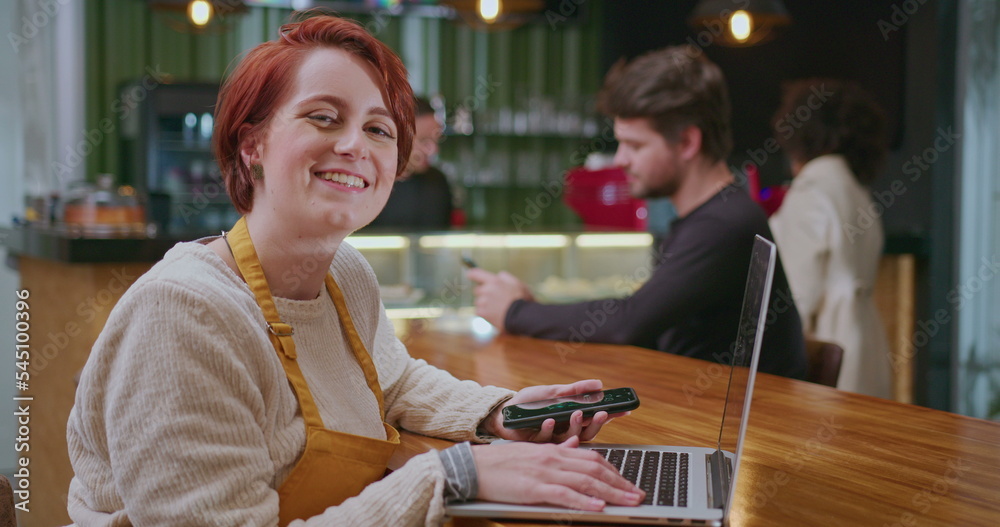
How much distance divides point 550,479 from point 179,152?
591cm

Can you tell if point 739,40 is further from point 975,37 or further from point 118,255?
point 118,255

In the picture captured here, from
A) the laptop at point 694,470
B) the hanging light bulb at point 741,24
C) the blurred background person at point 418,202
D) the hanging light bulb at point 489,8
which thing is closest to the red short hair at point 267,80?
the laptop at point 694,470

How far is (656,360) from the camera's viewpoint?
2154 mm

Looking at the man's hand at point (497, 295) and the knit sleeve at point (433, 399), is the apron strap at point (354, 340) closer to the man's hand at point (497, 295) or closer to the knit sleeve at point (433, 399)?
the knit sleeve at point (433, 399)

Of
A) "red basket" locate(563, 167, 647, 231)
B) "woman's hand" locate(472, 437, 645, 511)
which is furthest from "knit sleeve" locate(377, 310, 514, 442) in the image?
"red basket" locate(563, 167, 647, 231)

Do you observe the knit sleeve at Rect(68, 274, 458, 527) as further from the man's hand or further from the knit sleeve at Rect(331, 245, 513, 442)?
the man's hand

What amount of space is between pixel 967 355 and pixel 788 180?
1573 mm

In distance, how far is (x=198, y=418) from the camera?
929 millimetres

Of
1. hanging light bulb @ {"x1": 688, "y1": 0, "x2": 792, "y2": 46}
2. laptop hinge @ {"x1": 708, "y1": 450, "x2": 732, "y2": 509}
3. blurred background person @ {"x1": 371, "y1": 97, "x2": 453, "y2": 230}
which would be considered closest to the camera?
laptop hinge @ {"x1": 708, "y1": 450, "x2": 732, "y2": 509}

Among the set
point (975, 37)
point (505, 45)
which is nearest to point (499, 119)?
point (505, 45)

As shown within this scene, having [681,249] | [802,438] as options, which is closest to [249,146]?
[802,438]

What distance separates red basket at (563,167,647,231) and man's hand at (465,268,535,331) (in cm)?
218

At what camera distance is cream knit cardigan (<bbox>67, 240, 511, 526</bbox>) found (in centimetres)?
Result: 92

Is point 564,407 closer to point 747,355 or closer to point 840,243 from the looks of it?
point 747,355
